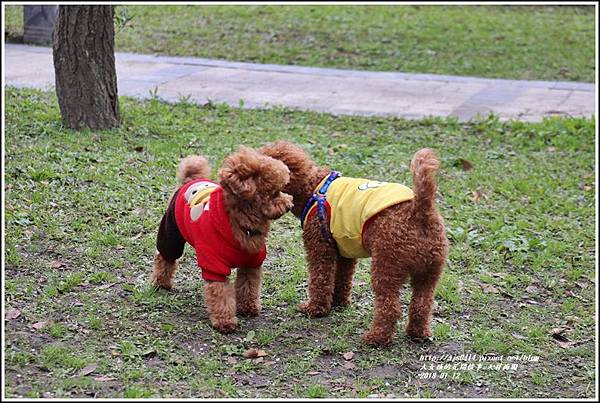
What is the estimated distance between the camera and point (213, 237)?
436cm

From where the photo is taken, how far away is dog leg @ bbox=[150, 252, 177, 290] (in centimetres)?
489

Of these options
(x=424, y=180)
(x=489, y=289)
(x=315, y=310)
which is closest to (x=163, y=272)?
(x=315, y=310)

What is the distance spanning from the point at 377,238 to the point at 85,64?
14.0 feet

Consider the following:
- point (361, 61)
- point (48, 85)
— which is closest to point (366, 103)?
point (361, 61)

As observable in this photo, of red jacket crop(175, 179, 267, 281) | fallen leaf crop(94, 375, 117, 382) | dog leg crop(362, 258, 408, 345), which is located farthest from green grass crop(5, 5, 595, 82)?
fallen leaf crop(94, 375, 117, 382)

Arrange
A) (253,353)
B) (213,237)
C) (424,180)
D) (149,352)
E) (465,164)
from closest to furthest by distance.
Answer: (424,180) < (149,352) < (253,353) < (213,237) < (465,164)

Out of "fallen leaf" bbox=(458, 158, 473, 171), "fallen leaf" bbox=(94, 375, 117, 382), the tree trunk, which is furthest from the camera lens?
"fallen leaf" bbox=(458, 158, 473, 171)

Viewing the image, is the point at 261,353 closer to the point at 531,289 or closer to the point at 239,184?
the point at 239,184

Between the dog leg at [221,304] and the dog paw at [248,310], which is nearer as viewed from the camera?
the dog leg at [221,304]

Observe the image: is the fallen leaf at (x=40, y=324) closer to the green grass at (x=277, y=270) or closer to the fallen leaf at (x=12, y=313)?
the green grass at (x=277, y=270)

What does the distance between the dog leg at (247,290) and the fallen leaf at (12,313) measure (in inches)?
46.0

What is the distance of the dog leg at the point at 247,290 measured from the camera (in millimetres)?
4668

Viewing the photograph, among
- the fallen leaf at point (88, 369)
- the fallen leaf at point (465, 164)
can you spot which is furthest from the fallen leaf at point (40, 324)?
the fallen leaf at point (465, 164)

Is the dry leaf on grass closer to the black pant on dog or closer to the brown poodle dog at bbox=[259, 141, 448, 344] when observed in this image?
the brown poodle dog at bbox=[259, 141, 448, 344]
